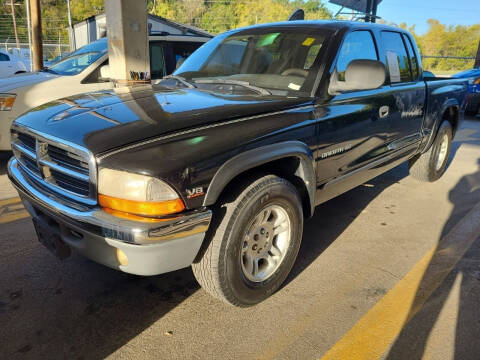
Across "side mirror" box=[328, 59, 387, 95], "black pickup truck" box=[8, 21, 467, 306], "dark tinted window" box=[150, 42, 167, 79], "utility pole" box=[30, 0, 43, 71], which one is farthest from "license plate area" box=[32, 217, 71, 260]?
"utility pole" box=[30, 0, 43, 71]

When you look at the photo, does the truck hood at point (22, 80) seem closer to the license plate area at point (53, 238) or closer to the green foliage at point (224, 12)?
the license plate area at point (53, 238)

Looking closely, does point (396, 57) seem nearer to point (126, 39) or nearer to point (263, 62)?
point (263, 62)

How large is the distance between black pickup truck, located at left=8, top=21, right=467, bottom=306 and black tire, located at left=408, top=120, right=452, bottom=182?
4.69 ft

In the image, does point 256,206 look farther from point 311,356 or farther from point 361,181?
point 361,181

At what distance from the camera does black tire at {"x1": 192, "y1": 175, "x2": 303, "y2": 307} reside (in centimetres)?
203

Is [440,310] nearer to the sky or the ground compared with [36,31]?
nearer to the ground

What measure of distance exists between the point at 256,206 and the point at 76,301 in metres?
1.32

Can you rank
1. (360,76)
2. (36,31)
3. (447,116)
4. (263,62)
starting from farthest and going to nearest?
(36,31) < (447,116) < (263,62) < (360,76)

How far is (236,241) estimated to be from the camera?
2.08 meters

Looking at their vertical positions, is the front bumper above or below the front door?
below

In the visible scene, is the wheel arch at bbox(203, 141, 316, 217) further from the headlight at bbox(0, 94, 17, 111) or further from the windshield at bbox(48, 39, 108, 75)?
the windshield at bbox(48, 39, 108, 75)

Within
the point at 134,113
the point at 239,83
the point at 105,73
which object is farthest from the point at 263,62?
the point at 105,73

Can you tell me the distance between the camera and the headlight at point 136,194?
1.74 metres

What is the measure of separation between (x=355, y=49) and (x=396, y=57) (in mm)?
886
